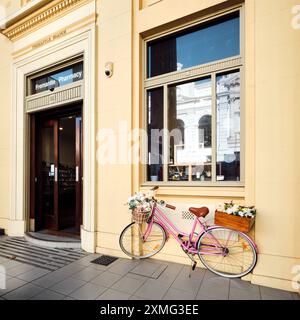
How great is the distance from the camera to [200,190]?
3416 millimetres

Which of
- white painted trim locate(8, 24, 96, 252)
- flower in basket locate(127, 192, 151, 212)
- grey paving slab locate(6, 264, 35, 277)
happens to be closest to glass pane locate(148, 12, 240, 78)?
white painted trim locate(8, 24, 96, 252)

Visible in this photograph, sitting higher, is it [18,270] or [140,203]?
[140,203]

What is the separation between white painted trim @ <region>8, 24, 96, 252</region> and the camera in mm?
4195

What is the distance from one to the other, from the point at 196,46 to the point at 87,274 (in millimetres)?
4066

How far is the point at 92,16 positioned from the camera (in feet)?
13.9

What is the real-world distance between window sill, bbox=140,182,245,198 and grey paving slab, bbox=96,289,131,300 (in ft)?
5.17

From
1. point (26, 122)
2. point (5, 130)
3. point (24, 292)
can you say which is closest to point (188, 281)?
point (24, 292)

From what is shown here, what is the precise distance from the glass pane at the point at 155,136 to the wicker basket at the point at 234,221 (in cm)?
134

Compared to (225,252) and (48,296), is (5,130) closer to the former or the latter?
(48,296)

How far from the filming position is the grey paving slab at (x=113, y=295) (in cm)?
261

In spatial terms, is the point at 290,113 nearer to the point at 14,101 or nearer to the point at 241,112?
the point at 241,112

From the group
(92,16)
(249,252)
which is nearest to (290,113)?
(249,252)

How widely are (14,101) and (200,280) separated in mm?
Answer: 5633

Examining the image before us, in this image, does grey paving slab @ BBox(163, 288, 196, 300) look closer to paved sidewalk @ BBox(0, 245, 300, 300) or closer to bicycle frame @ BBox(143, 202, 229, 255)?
paved sidewalk @ BBox(0, 245, 300, 300)
